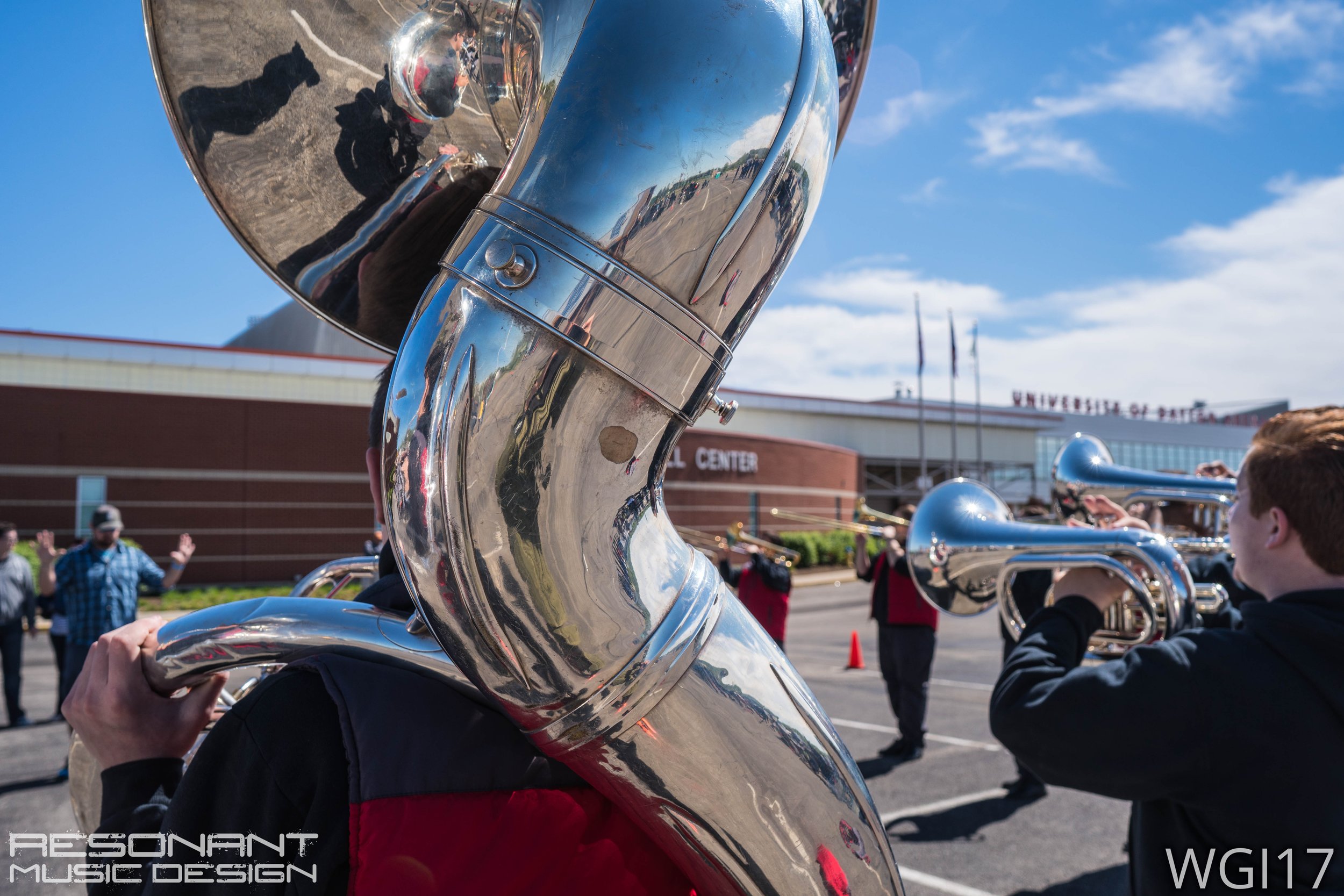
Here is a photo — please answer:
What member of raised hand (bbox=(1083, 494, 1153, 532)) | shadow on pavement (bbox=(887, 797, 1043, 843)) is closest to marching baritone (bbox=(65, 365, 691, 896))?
raised hand (bbox=(1083, 494, 1153, 532))

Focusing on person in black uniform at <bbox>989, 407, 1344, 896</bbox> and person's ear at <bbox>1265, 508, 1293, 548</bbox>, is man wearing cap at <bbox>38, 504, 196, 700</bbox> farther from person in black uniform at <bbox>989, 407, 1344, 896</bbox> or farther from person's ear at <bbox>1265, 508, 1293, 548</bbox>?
person's ear at <bbox>1265, 508, 1293, 548</bbox>

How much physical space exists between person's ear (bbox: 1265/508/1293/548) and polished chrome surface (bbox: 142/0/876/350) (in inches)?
45.8

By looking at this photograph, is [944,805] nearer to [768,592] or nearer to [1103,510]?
[1103,510]

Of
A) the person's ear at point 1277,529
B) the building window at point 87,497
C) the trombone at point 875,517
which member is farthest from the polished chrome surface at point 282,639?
the building window at point 87,497

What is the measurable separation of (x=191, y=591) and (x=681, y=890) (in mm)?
19589

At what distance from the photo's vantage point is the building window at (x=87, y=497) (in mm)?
18844

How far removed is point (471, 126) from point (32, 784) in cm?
605

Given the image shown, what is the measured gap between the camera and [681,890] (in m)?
0.91

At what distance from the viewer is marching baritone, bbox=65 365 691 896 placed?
81 cm

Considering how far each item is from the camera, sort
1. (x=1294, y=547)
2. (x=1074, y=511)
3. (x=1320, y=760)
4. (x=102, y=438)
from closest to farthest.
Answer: (x=1320, y=760) < (x=1294, y=547) < (x=1074, y=511) < (x=102, y=438)

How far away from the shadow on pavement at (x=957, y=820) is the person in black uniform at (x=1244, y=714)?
309cm

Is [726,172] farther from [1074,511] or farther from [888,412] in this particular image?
[888,412]

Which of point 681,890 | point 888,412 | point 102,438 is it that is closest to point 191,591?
point 102,438

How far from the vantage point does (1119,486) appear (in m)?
3.48
